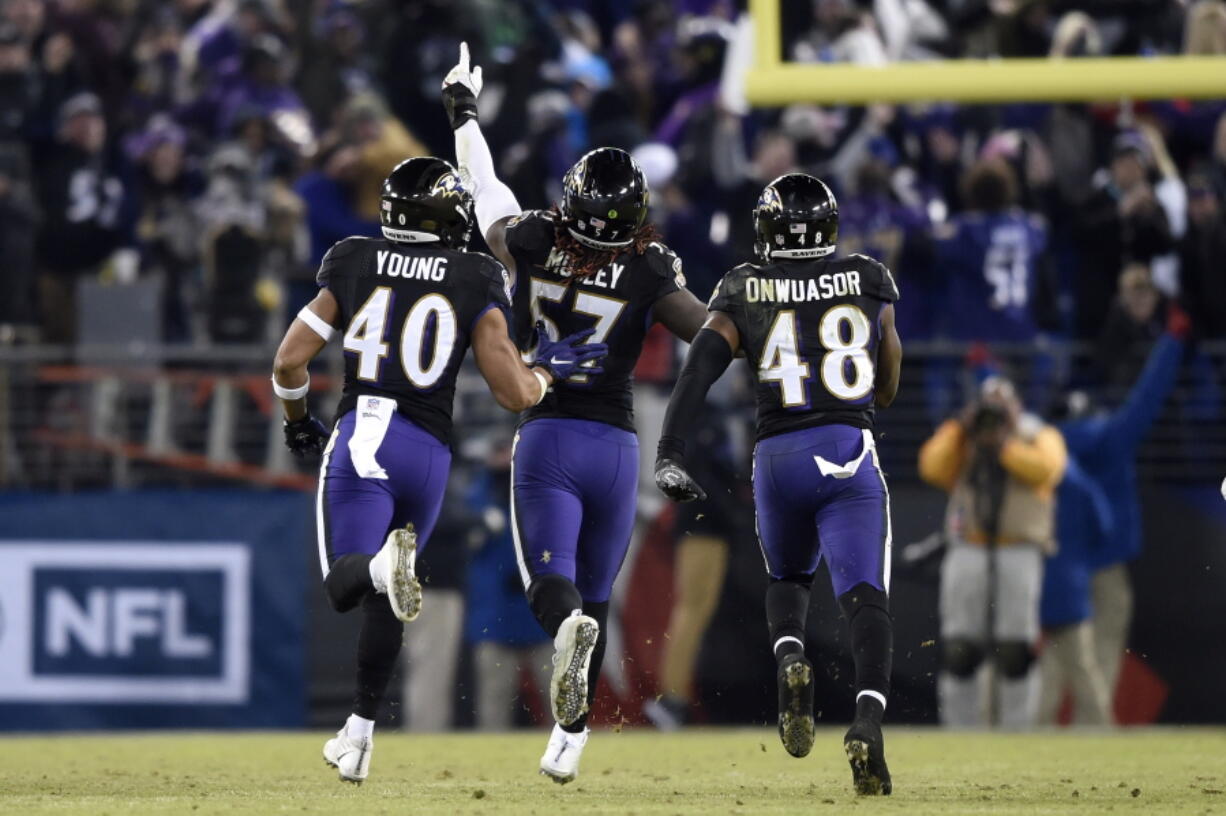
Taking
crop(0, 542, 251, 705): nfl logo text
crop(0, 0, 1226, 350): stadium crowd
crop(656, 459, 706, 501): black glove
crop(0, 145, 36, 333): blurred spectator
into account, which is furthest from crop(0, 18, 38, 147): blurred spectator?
crop(656, 459, 706, 501): black glove

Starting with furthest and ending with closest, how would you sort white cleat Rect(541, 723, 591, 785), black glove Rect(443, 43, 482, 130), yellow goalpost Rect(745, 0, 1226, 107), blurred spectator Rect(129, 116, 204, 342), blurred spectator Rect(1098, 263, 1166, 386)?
blurred spectator Rect(129, 116, 204, 342) → blurred spectator Rect(1098, 263, 1166, 386) → yellow goalpost Rect(745, 0, 1226, 107) → black glove Rect(443, 43, 482, 130) → white cleat Rect(541, 723, 591, 785)

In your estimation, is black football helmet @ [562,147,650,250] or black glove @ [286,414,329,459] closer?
black football helmet @ [562,147,650,250]

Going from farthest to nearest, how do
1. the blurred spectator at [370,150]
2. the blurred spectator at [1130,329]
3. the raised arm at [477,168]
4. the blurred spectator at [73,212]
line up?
1. the blurred spectator at [73,212]
2. the blurred spectator at [370,150]
3. the blurred spectator at [1130,329]
4. the raised arm at [477,168]

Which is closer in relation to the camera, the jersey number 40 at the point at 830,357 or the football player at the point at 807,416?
the football player at the point at 807,416

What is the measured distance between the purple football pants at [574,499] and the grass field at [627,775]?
0.86 m

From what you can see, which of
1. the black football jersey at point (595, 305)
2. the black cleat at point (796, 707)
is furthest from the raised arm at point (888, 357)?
the black cleat at point (796, 707)

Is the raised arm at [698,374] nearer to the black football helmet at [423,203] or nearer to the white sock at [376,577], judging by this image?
the black football helmet at [423,203]

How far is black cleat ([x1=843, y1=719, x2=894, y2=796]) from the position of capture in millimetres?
7152

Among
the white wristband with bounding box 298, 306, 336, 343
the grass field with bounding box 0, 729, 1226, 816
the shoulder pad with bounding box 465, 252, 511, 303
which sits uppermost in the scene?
the shoulder pad with bounding box 465, 252, 511, 303

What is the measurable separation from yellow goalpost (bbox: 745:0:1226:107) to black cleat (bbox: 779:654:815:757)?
3.86 metres

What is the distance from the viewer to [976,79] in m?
10.3

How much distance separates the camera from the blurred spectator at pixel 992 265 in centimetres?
1273

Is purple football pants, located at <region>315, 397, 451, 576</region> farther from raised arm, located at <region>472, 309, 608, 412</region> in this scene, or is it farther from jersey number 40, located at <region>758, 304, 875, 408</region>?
jersey number 40, located at <region>758, 304, 875, 408</region>

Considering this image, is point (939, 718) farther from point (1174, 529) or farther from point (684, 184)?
point (684, 184)
